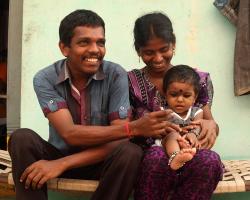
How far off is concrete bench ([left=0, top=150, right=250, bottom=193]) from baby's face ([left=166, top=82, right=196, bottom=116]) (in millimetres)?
464

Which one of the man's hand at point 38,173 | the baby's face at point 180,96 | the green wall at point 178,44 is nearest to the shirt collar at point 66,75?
the baby's face at point 180,96

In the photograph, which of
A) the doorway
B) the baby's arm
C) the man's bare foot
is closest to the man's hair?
the baby's arm

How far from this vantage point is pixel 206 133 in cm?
271

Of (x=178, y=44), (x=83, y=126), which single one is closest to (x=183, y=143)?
(x=83, y=126)

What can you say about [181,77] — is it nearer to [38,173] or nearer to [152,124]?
[152,124]

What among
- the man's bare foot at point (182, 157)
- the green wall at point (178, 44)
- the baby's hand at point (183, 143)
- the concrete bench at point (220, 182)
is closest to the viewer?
the man's bare foot at point (182, 157)

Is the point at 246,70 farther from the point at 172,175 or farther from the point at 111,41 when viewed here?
the point at 172,175

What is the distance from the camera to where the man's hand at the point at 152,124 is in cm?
249


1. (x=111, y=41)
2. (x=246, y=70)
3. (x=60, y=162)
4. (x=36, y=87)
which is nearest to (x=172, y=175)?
(x=60, y=162)

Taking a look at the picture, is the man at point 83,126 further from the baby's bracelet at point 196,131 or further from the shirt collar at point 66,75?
the baby's bracelet at point 196,131

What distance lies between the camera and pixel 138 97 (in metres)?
2.96

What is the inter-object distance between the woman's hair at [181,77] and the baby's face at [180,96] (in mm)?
22

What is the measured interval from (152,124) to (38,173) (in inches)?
24.4

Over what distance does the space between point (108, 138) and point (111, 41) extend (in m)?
1.49
